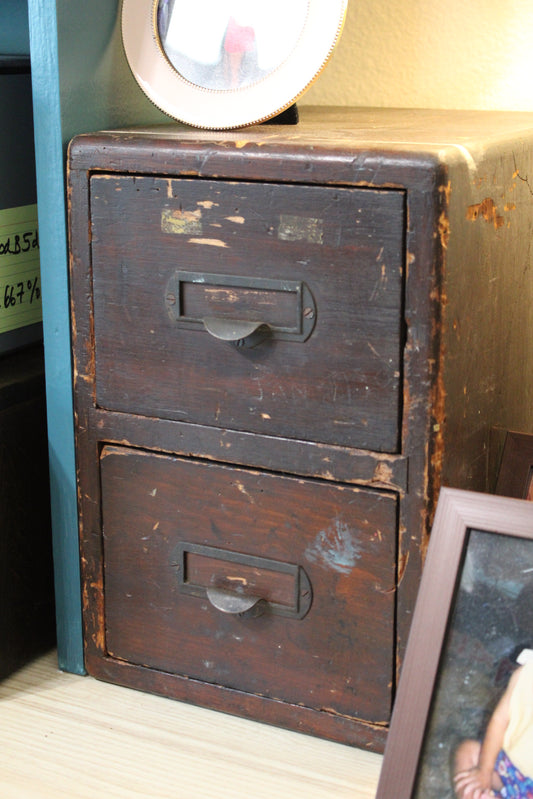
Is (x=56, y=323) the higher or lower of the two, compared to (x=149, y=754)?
higher

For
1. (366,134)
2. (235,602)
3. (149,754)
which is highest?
(366,134)

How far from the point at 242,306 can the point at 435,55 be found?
25.2 inches

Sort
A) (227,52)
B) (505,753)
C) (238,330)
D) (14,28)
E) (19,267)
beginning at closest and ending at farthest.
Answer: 1. (505,753)
2. (238,330)
3. (227,52)
4. (19,267)
5. (14,28)

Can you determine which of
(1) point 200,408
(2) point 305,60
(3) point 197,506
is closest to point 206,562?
(3) point 197,506

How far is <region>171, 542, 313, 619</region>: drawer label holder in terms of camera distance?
0.98 meters

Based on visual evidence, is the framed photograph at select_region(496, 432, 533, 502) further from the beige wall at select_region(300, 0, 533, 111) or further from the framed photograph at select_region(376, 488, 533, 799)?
the beige wall at select_region(300, 0, 533, 111)

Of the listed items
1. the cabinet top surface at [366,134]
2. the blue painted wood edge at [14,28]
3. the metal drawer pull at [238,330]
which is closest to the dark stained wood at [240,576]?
the metal drawer pull at [238,330]

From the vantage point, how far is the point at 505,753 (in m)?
0.75

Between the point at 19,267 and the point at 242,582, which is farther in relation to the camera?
the point at 19,267

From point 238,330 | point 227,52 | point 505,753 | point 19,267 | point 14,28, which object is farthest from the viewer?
point 14,28

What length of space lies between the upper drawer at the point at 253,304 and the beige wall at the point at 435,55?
589mm

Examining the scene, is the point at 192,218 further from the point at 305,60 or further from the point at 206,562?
the point at 206,562

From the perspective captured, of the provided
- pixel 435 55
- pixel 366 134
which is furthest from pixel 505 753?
pixel 435 55

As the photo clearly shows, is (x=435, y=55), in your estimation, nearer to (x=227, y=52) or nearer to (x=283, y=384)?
(x=227, y=52)
